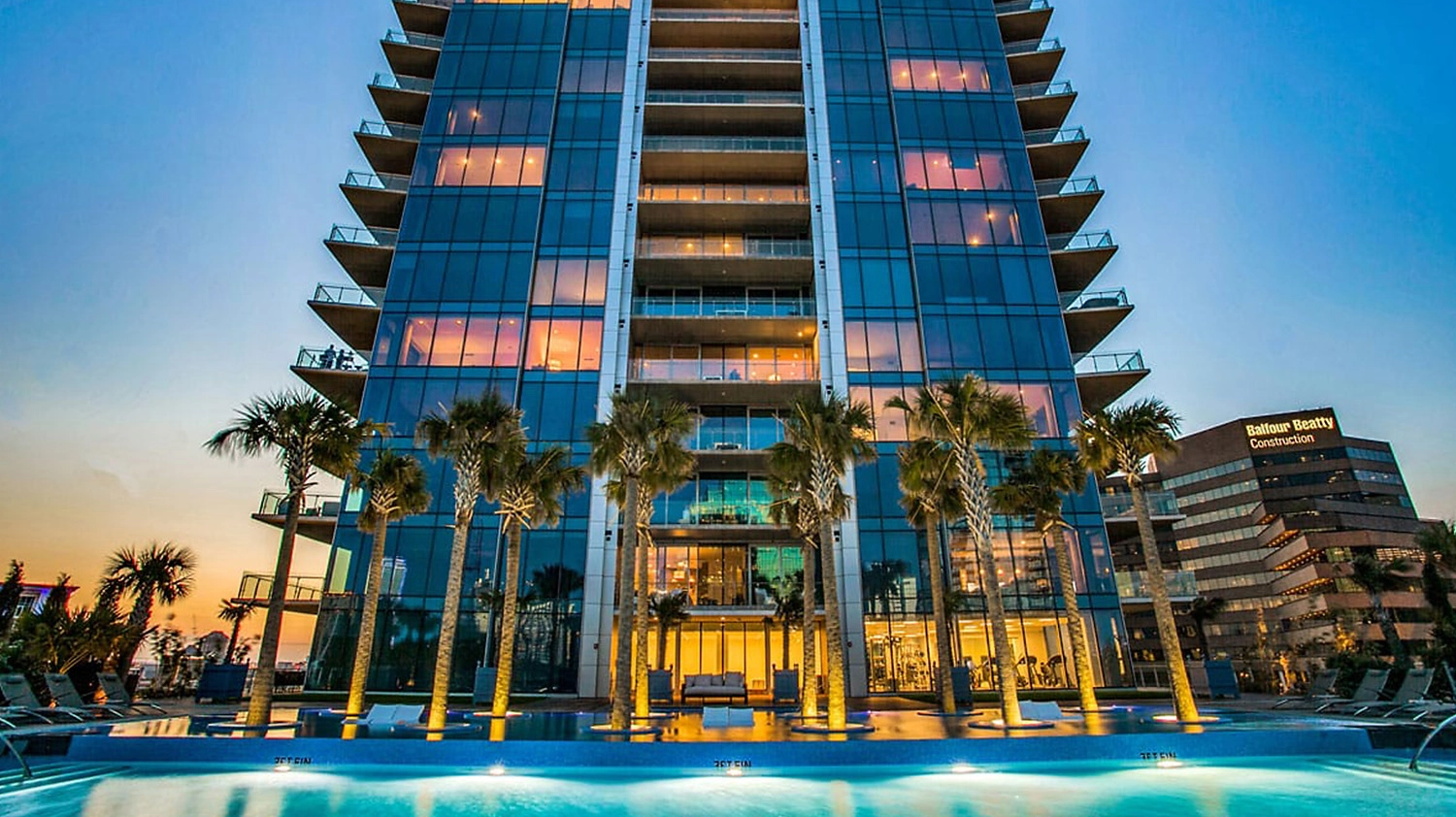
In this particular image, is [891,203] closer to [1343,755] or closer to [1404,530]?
[1343,755]

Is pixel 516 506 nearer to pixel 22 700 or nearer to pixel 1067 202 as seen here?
pixel 22 700

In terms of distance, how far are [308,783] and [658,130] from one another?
34.7m

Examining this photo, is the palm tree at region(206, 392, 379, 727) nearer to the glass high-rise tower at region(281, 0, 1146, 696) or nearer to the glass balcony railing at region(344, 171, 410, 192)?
the glass high-rise tower at region(281, 0, 1146, 696)

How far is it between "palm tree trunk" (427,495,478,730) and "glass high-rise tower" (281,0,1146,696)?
31.4 ft

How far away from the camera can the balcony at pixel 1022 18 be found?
38250 millimetres

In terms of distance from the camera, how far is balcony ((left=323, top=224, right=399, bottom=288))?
1283 inches

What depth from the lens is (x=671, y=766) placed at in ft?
42.0

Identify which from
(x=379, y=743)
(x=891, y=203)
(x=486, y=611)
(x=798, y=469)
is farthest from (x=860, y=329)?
(x=379, y=743)

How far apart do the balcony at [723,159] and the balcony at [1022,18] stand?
49.3 feet

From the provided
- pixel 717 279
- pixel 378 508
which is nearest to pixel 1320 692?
pixel 717 279

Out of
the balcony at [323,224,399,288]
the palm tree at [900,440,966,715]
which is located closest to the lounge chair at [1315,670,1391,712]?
the palm tree at [900,440,966,715]

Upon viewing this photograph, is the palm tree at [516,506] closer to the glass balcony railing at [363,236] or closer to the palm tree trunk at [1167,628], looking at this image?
the palm tree trunk at [1167,628]

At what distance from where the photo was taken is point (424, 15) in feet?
127

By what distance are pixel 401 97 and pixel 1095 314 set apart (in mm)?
37246
